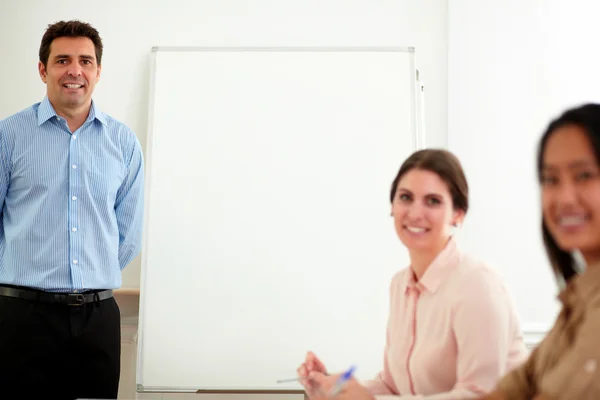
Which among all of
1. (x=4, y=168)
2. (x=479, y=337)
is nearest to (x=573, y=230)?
(x=479, y=337)

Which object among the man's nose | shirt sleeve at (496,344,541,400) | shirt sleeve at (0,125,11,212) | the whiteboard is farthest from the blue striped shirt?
shirt sleeve at (496,344,541,400)

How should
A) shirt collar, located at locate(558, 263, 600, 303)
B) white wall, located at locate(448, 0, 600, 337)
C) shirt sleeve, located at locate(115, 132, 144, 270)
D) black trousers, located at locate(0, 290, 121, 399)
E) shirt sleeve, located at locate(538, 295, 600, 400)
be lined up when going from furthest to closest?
white wall, located at locate(448, 0, 600, 337)
shirt sleeve, located at locate(115, 132, 144, 270)
black trousers, located at locate(0, 290, 121, 399)
shirt collar, located at locate(558, 263, 600, 303)
shirt sleeve, located at locate(538, 295, 600, 400)

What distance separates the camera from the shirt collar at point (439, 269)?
185 cm

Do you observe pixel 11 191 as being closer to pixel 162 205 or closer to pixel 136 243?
pixel 136 243

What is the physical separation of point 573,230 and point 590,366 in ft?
0.83

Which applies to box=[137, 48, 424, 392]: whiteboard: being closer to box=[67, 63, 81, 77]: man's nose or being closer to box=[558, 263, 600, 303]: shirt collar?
box=[67, 63, 81, 77]: man's nose

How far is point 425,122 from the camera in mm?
3650

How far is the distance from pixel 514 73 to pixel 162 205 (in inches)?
73.8

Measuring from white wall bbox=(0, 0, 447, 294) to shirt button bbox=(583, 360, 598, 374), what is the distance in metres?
2.58

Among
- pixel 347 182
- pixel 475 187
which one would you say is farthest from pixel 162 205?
pixel 475 187

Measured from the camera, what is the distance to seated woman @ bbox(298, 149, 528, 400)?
1.66m

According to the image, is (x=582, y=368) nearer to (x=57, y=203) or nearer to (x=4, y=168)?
(x=57, y=203)

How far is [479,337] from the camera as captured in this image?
1.66m

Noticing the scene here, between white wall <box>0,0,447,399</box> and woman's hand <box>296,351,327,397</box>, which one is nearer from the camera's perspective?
woman's hand <box>296,351,327,397</box>
